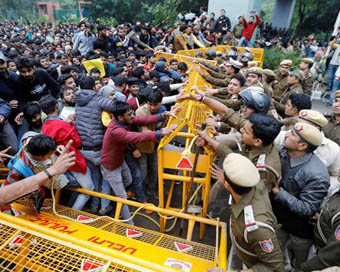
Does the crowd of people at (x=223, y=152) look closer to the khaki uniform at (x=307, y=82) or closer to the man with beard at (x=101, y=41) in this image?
the khaki uniform at (x=307, y=82)

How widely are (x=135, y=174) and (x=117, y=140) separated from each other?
917 millimetres

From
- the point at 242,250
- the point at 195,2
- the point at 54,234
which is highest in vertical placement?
the point at 195,2

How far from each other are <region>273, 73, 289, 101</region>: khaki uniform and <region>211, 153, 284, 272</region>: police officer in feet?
14.0

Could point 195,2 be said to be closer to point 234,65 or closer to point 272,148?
point 234,65

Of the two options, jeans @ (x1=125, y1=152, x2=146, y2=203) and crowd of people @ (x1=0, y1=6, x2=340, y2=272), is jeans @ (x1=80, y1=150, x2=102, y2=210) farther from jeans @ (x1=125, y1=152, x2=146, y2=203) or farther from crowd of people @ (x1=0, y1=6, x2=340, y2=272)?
jeans @ (x1=125, y1=152, x2=146, y2=203)

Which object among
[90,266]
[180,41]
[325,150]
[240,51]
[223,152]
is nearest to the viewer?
[90,266]

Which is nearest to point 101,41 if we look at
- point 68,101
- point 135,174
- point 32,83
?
point 32,83

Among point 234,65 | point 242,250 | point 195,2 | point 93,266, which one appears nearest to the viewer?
point 93,266

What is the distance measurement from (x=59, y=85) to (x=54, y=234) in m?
3.65

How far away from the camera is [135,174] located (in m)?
3.56

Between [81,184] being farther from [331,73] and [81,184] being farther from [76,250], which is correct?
[331,73]

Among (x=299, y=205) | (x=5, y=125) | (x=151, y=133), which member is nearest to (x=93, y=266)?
(x=151, y=133)

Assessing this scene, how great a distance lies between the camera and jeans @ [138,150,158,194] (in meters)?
3.74

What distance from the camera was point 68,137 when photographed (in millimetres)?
2943
